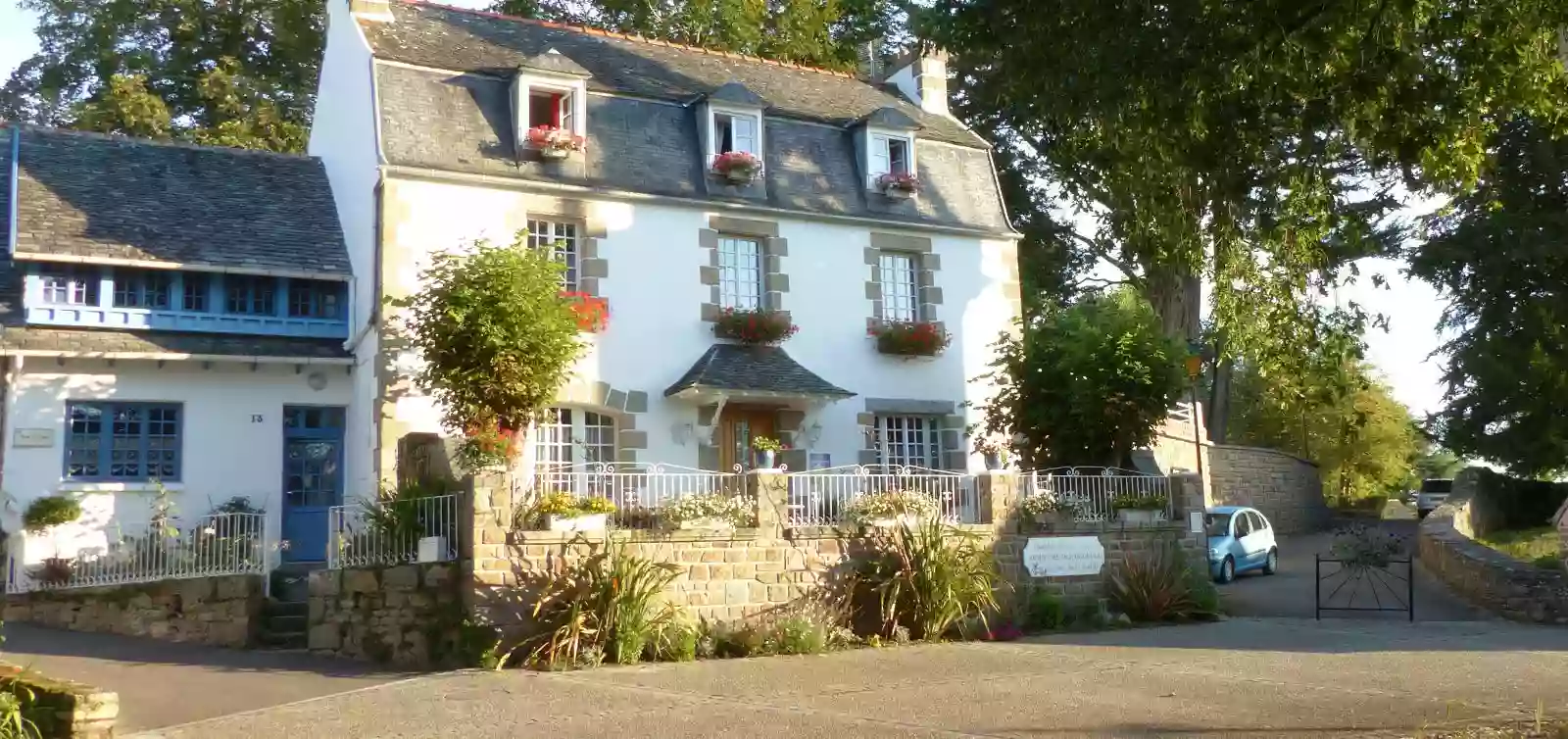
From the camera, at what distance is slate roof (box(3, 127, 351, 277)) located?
666 inches

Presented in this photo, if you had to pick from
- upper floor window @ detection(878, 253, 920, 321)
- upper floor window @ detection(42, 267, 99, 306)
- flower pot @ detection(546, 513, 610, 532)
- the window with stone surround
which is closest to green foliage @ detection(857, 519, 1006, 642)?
flower pot @ detection(546, 513, 610, 532)

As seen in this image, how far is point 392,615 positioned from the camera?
1319cm

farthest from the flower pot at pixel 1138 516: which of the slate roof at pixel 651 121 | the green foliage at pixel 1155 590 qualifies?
the slate roof at pixel 651 121

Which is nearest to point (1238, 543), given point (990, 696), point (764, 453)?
point (764, 453)

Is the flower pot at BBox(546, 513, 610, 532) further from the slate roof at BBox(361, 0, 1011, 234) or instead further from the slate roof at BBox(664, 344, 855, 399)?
the slate roof at BBox(361, 0, 1011, 234)

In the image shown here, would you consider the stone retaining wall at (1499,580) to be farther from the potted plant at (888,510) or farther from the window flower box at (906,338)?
the window flower box at (906,338)

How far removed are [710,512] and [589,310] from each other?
4.65 metres

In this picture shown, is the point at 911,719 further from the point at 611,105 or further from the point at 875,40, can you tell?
the point at 875,40

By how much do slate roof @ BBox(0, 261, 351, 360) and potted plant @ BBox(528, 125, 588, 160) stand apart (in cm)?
357

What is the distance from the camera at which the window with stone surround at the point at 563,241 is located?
59.3 ft

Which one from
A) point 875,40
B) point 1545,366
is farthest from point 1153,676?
point 875,40

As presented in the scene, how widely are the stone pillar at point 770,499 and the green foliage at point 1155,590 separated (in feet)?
14.1

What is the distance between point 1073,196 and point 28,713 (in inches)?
365

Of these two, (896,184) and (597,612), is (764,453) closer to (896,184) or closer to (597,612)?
(597,612)
